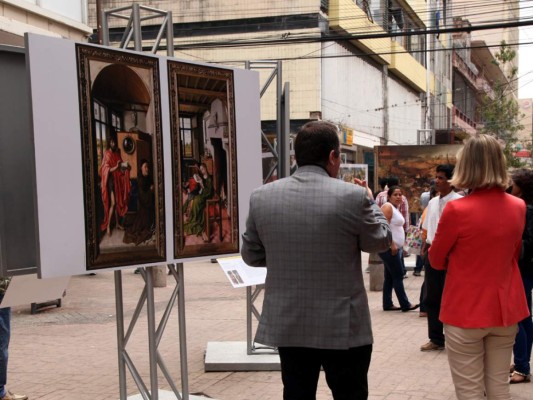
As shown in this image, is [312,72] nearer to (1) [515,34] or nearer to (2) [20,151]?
(2) [20,151]

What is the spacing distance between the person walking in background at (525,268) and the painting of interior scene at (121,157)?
9.25 feet

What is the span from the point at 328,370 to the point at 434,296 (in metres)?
3.97

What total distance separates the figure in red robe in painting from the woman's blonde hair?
77.2 inches

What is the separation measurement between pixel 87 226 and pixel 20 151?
571 mm

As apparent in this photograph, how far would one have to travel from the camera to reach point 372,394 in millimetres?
6117

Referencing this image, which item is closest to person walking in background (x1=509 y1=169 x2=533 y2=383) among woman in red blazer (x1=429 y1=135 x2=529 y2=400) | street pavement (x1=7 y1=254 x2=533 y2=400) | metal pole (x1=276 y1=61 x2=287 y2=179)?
street pavement (x1=7 y1=254 x2=533 y2=400)

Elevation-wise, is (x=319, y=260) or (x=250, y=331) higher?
(x=319, y=260)

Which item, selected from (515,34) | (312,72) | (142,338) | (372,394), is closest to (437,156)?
(312,72)

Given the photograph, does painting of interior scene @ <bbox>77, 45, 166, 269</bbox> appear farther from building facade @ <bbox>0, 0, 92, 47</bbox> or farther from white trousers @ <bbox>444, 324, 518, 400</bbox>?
building facade @ <bbox>0, 0, 92, 47</bbox>

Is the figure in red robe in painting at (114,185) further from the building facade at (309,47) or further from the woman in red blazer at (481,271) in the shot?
the building facade at (309,47)

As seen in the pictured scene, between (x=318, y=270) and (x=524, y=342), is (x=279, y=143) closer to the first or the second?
(x=524, y=342)

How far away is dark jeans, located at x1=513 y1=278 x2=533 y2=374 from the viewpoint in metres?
6.03

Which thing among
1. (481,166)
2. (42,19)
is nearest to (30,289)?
(481,166)

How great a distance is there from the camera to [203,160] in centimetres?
517
